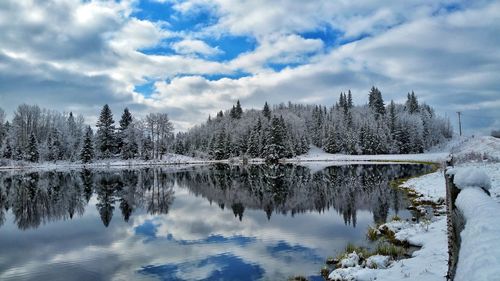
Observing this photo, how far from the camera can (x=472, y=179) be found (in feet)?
16.6

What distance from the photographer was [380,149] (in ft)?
306

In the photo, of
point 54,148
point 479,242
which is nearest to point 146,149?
point 54,148

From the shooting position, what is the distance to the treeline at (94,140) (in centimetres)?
7906

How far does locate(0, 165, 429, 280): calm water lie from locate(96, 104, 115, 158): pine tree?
50832 millimetres

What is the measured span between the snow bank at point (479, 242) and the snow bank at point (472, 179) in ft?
2.12

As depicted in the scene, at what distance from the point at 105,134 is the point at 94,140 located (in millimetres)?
6886

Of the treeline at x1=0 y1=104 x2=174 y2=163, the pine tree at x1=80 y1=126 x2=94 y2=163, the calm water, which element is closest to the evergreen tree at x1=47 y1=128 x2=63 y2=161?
the treeline at x1=0 y1=104 x2=174 y2=163

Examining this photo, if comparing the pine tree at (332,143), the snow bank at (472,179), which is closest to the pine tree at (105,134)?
the pine tree at (332,143)

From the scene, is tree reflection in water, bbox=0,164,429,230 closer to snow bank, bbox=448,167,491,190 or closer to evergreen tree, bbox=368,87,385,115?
snow bank, bbox=448,167,491,190

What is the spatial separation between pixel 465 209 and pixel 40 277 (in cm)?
1206

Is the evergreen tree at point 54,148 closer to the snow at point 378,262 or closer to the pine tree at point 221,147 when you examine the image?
the pine tree at point 221,147

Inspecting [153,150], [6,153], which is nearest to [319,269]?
[153,150]

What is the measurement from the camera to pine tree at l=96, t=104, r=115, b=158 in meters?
80.6

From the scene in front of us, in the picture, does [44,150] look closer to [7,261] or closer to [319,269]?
[7,261]
